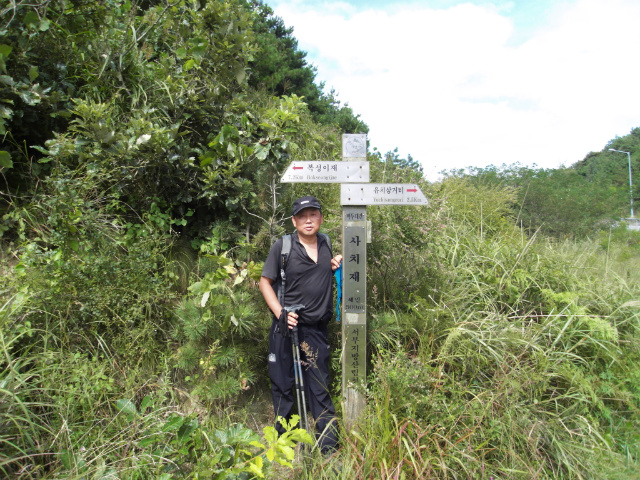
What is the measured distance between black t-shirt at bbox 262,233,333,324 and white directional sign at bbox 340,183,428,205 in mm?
556

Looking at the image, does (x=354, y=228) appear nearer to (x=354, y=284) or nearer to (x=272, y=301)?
(x=354, y=284)

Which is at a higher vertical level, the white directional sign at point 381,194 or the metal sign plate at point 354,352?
the white directional sign at point 381,194

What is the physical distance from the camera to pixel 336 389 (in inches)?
130

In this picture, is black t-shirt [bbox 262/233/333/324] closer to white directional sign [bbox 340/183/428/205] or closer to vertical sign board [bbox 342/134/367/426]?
vertical sign board [bbox 342/134/367/426]

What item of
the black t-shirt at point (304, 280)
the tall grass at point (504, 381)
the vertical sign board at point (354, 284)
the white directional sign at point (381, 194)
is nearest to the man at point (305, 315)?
the black t-shirt at point (304, 280)

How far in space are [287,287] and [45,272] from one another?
1.91 m

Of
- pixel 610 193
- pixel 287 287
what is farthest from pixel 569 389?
pixel 610 193

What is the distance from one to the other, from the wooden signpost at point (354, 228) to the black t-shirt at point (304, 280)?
19cm

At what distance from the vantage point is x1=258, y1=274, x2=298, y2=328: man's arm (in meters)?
2.88

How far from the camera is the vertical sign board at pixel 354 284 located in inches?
123

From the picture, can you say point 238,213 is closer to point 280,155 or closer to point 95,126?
point 280,155

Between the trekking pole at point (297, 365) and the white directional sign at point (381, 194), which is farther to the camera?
the white directional sign at point (381, 194)

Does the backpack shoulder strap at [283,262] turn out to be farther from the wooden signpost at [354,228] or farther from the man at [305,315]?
the wooden signpost at [354,228]

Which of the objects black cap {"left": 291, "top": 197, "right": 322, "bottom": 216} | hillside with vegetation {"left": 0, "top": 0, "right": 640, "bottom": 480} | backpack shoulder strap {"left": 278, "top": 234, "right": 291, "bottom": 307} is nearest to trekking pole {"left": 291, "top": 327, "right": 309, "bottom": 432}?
backpack shoulder strap {"left": 278, "top": 234, "right": 291, "bottom": 307}
